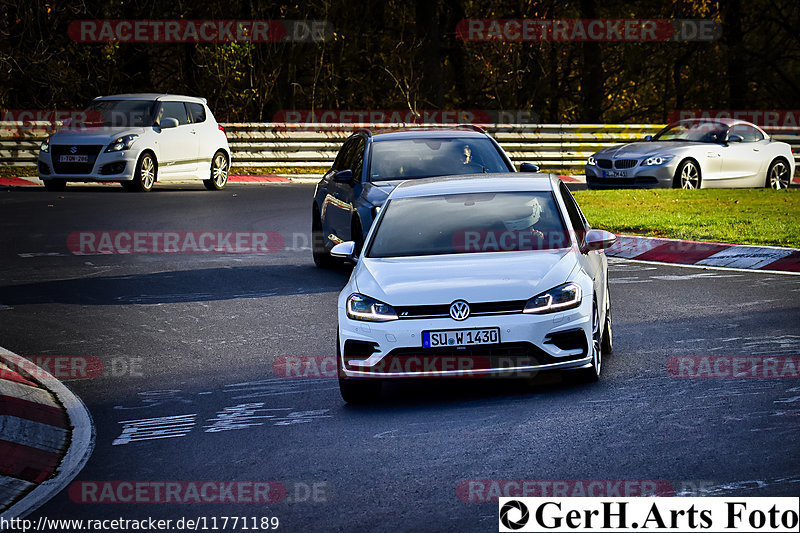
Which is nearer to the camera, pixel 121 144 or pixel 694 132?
pixel 121 144

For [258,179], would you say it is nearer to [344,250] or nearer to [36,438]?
[344,250]

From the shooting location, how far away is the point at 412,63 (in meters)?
39.8

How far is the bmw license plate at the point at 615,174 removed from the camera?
25234 mm

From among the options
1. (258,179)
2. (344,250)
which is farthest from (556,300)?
(258,179)

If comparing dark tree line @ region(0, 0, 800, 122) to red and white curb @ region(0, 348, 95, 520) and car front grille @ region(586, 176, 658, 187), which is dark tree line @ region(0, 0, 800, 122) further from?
red and white curb @ region(0, 348, 95, 520)

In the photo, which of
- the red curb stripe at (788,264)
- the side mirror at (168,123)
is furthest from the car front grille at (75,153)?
the red curb stripe at (788,264)

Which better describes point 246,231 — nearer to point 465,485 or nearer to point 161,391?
point 161,391

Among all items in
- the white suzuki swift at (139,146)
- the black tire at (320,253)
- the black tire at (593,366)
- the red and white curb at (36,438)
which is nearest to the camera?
the red and white curb at (36,438)

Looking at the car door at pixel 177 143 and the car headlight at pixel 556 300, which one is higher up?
the car door at pixel 177 143

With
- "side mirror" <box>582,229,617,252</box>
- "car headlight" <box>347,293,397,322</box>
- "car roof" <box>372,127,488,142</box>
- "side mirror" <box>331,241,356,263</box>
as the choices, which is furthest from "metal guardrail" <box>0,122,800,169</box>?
"car headlight" <box>347,293,397,322</box>

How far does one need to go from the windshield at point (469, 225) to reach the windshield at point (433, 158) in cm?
470

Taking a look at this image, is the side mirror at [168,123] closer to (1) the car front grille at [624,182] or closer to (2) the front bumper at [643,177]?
(1) the car front grille at [624,182]

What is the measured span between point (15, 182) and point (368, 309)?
20.6m

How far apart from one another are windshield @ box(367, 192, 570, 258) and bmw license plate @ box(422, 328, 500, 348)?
40.6 inches
